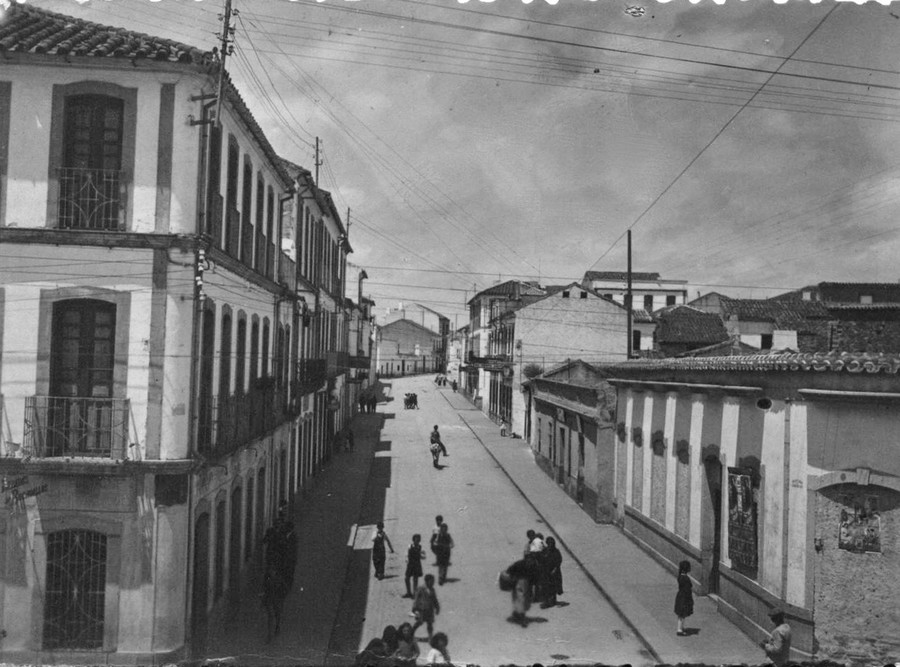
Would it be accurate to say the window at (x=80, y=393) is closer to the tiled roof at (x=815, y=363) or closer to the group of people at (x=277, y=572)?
the group of people at (x=277, y=572)

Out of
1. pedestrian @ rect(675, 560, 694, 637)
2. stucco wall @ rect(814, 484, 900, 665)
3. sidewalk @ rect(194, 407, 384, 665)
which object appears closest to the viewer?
stucco wall @ rect(814, 484, 900, 665)

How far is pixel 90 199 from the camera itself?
32.7ft

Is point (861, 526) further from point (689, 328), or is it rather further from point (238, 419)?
point (689, 328)

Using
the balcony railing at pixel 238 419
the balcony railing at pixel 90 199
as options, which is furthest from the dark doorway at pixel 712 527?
the balcony railing at pixel 90 199

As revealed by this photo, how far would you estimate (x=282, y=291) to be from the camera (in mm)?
17859

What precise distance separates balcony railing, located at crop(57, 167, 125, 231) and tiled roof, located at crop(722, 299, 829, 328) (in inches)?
1024

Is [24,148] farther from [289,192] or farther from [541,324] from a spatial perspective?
[541,324]

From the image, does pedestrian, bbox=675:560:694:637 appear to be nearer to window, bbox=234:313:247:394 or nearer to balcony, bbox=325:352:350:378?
window, bbox=234:313:247:394

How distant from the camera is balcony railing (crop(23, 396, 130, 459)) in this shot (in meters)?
9.84

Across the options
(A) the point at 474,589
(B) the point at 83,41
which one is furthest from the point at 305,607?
(B) the point at 83,41

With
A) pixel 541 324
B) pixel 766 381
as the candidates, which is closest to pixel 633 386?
pixel 766 381

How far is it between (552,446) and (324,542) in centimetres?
1160

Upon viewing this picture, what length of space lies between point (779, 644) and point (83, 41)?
41.2 feet

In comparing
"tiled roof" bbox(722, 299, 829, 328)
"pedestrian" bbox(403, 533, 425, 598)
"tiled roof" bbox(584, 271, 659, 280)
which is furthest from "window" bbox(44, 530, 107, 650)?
"tiled roof" bbox(584, 271, 659, 280)
